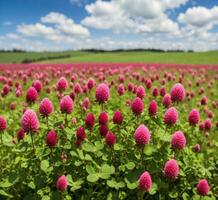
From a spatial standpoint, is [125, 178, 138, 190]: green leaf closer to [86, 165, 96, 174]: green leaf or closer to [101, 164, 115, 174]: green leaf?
[101, 164, 115, 174]: green leaf

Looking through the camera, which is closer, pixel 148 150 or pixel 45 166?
pixel 45 166

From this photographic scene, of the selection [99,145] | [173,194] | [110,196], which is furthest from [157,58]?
[110,196]

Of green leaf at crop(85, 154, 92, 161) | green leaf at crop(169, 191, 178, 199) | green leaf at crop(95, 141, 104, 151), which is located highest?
green leaf at crop(95, 141, 104, 151)

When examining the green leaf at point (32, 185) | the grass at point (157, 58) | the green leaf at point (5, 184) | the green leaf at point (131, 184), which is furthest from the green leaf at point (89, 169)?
the grass at point (157, 58)

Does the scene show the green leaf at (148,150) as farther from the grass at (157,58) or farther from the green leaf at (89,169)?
the grass at (157,58)

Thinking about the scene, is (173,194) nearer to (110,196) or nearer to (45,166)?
(110,196)

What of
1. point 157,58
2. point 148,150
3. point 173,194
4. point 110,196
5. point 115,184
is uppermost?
point 148,150

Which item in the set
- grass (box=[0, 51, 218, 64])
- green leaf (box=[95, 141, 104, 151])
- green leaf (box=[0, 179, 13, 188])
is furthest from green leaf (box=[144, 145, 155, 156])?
grass (box=[0, 51, 218, 64])

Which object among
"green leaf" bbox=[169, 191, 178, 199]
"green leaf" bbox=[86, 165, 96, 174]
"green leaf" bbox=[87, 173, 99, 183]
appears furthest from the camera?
"green leaf" bbox=[169, 191, 178, 199]

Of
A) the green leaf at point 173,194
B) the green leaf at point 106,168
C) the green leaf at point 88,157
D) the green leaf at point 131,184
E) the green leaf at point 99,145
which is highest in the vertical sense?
the green leaf at point 99,145

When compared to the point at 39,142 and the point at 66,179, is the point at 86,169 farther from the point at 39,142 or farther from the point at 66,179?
the point at 39,142

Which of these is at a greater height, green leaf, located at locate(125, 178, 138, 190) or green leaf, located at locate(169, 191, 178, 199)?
green leaf, located at locate(125, 178, 138, 190)

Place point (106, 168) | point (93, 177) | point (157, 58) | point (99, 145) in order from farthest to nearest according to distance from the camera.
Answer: point (157, 58) → point (99, 145) → point (106, 168) → point (93, 177)

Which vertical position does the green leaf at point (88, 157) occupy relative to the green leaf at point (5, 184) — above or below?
above
